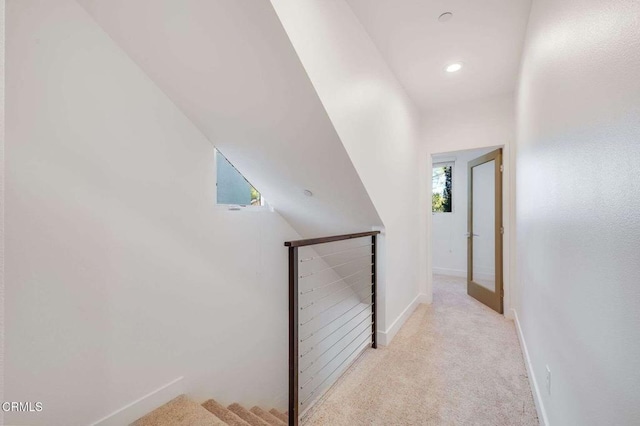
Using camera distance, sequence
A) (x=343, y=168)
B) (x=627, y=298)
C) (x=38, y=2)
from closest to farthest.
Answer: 1. (x=627, y=298)
2. (x=38, y=2)
3. (x=343, y=168)

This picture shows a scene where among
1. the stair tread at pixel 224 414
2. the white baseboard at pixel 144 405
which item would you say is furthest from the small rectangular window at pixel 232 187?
the stair tread at pixel 224 414

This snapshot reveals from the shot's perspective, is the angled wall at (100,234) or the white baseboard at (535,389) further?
the white baseboard at (535,389)

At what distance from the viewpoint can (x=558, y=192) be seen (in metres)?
1.28

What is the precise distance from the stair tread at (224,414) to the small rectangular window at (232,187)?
1.56m

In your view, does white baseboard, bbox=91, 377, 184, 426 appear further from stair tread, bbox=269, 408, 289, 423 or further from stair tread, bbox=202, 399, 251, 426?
stair tread, bbox=269, 408, 289, 423

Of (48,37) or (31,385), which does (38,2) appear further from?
(31,385)

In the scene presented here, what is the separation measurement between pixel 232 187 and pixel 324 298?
1.83m

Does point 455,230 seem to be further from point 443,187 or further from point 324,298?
point 324,298

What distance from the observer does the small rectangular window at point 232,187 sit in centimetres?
251

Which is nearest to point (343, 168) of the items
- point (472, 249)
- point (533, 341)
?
point (533, 341)

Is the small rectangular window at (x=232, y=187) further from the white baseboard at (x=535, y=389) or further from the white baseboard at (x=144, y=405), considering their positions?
the white baseboard at (x=535, y=389)

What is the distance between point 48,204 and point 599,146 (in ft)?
7.65

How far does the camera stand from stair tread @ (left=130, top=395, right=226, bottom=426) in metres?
1.67

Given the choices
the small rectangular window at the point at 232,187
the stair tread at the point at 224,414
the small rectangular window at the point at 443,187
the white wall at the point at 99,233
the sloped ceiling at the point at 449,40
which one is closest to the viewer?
the white wall at the point at 99,233
